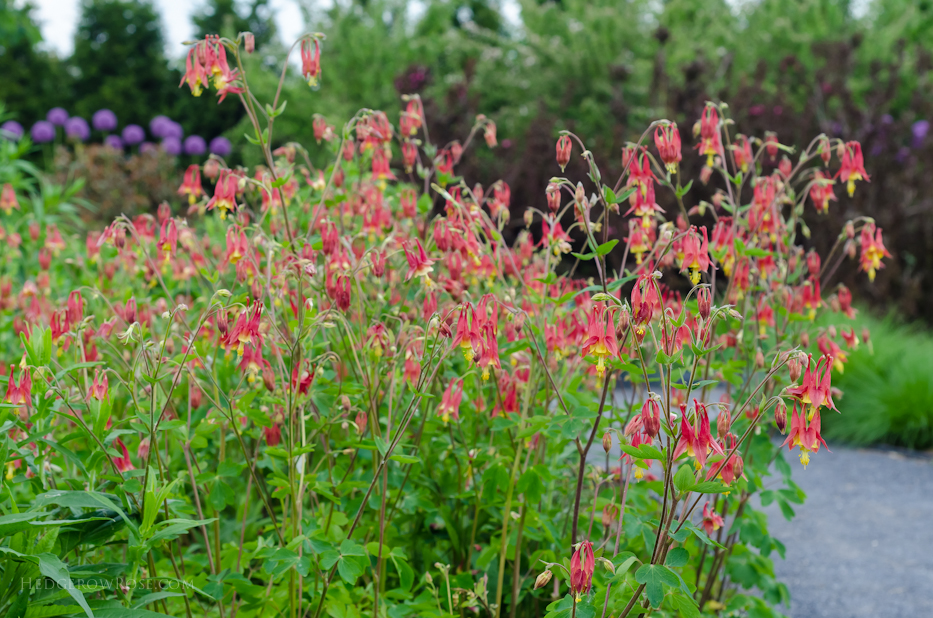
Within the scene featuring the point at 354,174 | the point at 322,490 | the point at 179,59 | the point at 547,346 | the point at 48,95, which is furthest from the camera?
the point at 179,59

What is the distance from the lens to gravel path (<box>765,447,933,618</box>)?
322 cm

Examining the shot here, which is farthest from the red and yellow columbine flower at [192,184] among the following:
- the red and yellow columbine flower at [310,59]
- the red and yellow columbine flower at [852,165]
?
the red and yellow columbine flower at [852,165]

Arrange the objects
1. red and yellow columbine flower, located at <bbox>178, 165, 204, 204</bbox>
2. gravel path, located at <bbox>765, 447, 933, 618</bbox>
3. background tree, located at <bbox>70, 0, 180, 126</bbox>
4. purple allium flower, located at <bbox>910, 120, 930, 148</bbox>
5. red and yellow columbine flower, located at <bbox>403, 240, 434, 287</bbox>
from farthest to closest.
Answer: background tree, located at <bbox>70, 0, 180, 126</bbox>
purple allium flower, located at <bbox>910, 120, 930, 148</bbox>
gravel path, located at <bbox>765, 447, 933, 618</bbox>
red and yellow columbine flower, located at <bbox>178, 165, 204, 204</bbox>
red and yellow columbine flower, located at <bbox>403, 240, 434, 287</bbox>

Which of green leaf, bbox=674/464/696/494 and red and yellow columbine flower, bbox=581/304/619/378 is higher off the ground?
red and yellow columbine flower, bbox=581/304/619/378

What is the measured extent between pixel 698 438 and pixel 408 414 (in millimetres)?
671

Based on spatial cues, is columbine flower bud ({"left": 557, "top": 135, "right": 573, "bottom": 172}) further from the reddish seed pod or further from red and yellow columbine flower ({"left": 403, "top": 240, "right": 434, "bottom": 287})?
the reddish seed pod

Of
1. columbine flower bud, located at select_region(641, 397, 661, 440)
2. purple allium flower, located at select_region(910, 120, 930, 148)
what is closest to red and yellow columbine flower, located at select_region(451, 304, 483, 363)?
columbine flower bud, located at select_region(641, 397, 661, 440)

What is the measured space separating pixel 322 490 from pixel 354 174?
1774 millimetres

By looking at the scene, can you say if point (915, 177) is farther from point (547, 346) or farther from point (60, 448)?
point (60, 448)

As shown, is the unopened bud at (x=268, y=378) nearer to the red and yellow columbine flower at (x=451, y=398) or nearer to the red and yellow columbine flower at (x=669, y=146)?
the red and yellow columbine flower at (x=451, y=398)

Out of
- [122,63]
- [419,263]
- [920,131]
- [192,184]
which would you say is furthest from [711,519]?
[122,63]

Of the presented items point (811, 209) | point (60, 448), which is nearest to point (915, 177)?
point (811, 209)

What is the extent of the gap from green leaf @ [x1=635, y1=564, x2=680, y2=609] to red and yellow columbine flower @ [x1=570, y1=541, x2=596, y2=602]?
139 mm

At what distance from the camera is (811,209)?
8211 millimetres
